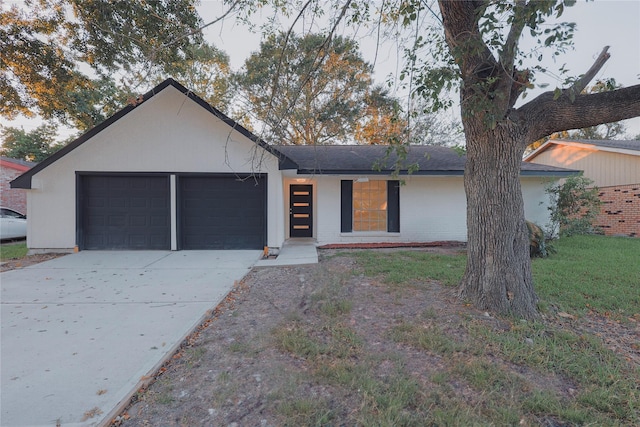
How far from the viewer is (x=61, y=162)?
27.0 ft

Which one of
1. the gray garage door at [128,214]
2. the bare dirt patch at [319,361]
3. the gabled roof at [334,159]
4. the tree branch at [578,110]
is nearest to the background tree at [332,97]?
the gabled roof at [334,159]

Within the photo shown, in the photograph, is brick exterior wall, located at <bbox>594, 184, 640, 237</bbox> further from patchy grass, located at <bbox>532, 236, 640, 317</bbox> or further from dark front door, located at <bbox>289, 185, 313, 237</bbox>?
dark front door, located at <bbox>289, 185, 313, 237</bbox>

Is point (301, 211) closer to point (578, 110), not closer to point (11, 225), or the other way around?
point (578, 110)

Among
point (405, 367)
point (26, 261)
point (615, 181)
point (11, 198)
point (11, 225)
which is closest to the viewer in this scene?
point (405, 367)

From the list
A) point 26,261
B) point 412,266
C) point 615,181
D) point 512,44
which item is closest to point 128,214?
point 26,261

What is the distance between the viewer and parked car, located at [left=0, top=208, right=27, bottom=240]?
10.9m

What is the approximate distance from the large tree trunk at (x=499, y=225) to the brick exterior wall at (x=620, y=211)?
13.0 metres

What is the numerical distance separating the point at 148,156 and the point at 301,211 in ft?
16.5

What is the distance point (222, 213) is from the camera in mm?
8758

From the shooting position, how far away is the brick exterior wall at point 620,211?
12594mm

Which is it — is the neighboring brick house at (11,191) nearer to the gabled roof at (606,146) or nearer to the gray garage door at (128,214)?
the gray garage door at (128,214)

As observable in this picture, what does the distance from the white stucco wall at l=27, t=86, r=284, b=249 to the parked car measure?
4.30 meters

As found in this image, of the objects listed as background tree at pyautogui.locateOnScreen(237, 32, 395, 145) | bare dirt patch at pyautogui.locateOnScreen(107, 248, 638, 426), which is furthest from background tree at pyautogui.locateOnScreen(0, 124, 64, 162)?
bare dirt patch at pyautogui.locateOnScreen(107, 248, 638, 426)

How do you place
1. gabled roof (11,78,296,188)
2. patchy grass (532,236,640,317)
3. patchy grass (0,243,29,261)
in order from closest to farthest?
patchy grass (532,236,640,317), gabled roof (11,78,296,188), patchy grass (0,243,29,261)
